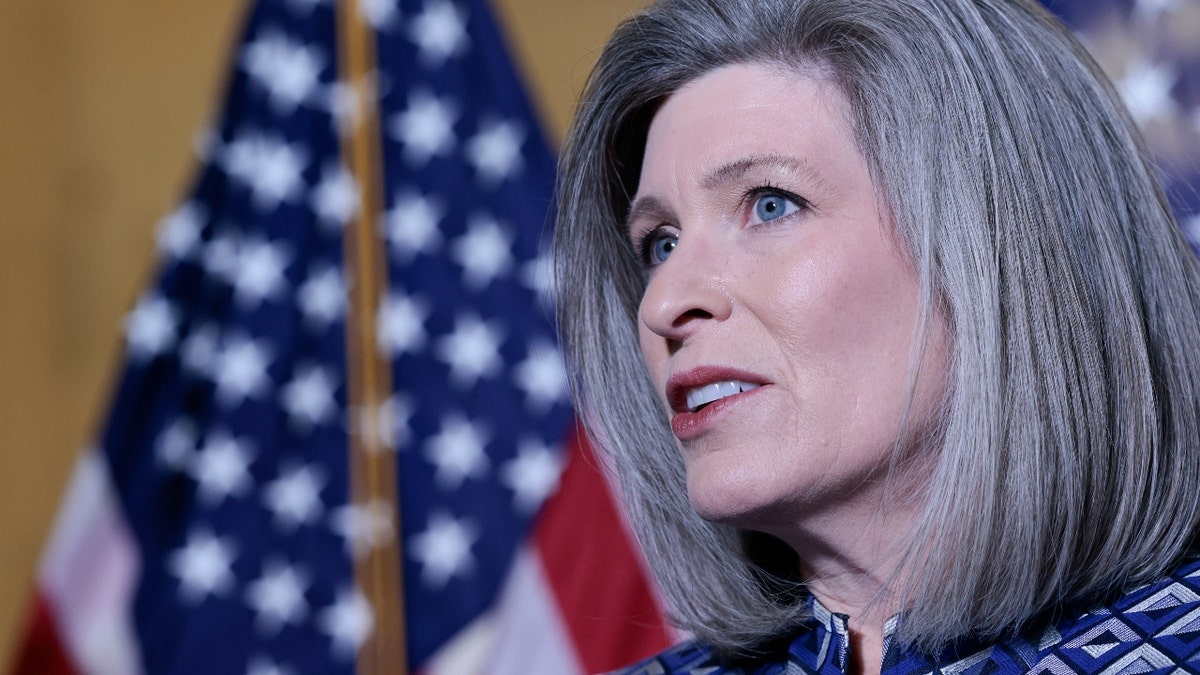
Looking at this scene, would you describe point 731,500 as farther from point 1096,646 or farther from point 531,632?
point 531,632

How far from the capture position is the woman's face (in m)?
1.06

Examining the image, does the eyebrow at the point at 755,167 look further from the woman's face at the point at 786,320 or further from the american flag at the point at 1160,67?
the american flag at the point at 1160,67

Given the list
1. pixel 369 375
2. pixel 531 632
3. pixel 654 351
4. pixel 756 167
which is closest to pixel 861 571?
pixel 654 351

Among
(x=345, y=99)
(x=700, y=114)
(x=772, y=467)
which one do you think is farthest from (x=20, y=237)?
(x=772, y=467)

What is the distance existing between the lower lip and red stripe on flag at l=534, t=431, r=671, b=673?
1034mm

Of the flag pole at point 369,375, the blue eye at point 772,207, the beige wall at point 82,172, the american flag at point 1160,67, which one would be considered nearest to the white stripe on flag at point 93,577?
the beige wall at point 82,172

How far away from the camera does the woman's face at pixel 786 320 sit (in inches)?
41.6

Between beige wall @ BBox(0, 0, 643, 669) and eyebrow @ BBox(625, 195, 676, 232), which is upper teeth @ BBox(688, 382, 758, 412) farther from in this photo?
beige wall @ BBox(0, 0, 643, 669)

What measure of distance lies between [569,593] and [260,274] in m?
0.93

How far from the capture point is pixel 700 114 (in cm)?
122

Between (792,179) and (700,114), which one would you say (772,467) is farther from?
(700,114)

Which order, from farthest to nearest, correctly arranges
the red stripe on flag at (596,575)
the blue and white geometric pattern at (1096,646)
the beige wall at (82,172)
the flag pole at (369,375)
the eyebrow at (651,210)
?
the beige wall at (82,172) → the flag pole at (369,375) → the red stripe on flag at (596,575) → the eyebrow at (651,210) → the blue and white geometric pattern at (1096,646)

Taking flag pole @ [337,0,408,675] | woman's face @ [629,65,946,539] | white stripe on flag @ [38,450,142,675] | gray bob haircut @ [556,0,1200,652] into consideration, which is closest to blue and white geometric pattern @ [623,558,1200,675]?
gray bob haircut @ [556,0,1200,652]

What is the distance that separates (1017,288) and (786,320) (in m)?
0.20
